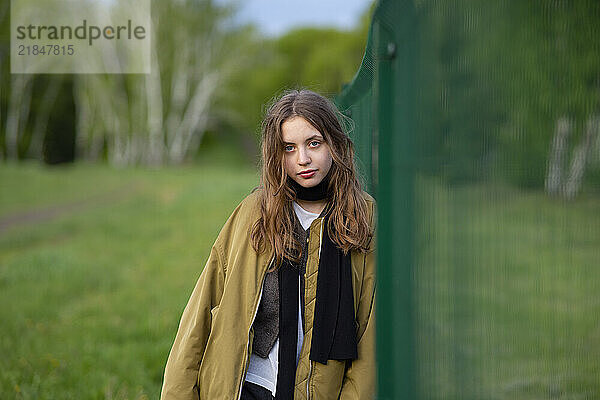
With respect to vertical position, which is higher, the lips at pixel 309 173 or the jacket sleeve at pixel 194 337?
the lips at pixel 309 173

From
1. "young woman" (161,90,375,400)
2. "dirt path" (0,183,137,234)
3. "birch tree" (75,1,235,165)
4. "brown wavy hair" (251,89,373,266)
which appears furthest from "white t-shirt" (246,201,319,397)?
"birch tree" (75,1,235,165)

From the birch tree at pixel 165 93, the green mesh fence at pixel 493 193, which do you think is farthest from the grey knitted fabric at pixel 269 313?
the birch tree at pixel 165 93

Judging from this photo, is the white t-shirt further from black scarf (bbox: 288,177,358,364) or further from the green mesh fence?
the green mesh fence

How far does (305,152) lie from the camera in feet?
6.72

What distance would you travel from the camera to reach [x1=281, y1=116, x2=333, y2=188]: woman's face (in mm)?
2051

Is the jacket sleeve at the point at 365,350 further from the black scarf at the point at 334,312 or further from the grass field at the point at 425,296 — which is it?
the grass field at the point at 425,296

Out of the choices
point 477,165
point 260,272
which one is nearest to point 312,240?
point 260,272

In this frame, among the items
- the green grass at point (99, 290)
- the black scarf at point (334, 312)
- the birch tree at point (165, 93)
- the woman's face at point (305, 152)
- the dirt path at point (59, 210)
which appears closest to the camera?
the black scarf at point (334, 312)

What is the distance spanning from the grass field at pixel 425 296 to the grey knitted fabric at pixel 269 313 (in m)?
0.60

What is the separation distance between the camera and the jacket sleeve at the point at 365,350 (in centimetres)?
200

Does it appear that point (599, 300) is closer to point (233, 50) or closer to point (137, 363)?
point (137, 363)

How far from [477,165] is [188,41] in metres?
34.6

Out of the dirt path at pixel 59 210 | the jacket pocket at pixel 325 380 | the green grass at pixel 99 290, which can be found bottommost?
the green grass at pixel 99 290

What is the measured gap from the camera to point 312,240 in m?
2.03
